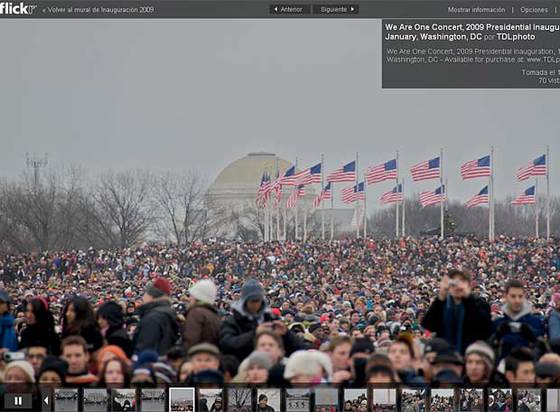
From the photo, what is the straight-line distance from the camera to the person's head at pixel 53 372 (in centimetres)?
938

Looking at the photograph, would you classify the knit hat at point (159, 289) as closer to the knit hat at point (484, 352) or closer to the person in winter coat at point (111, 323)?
the person in winter coat at point (111, 323)

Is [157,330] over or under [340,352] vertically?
over

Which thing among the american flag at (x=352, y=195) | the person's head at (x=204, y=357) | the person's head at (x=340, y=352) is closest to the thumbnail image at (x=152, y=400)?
the person's head at (x=204, y=357)

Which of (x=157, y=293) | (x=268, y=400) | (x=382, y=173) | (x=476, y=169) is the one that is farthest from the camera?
(x=382, y=173)

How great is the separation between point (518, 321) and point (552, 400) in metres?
1.43

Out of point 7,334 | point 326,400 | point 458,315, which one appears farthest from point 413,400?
point 7,334

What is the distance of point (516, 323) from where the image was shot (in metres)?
10.5

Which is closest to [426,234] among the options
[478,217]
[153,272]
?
[153,272]

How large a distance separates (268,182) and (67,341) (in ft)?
211

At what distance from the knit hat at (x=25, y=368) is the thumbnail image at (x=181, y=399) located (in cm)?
87

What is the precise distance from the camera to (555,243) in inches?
2175

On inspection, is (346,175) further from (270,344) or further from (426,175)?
(270,344)

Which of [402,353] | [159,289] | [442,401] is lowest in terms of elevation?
[442,401]

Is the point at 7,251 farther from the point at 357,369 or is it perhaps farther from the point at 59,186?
the point at 357,369
